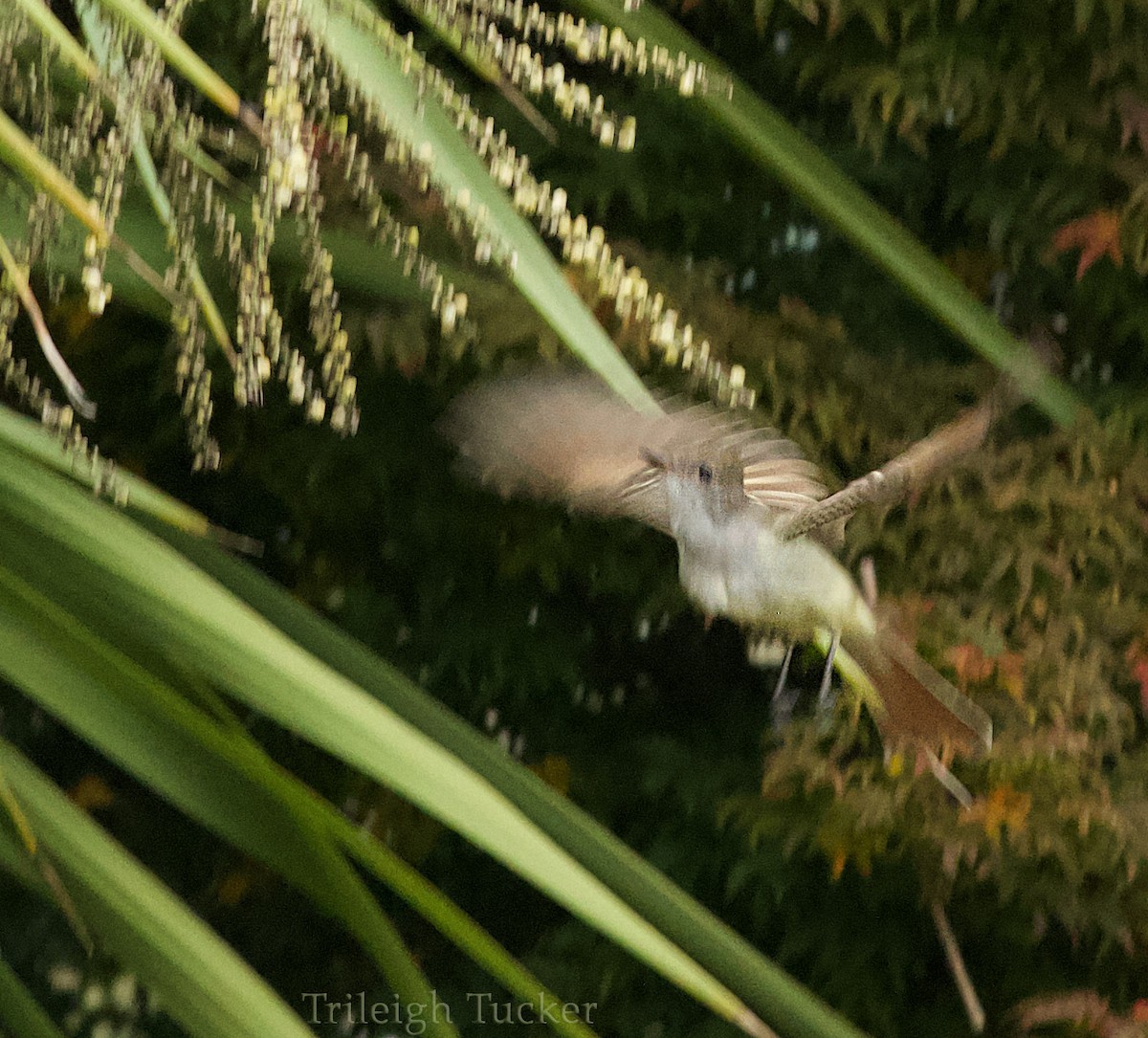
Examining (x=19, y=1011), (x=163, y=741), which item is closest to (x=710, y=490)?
(x=163, y=741)

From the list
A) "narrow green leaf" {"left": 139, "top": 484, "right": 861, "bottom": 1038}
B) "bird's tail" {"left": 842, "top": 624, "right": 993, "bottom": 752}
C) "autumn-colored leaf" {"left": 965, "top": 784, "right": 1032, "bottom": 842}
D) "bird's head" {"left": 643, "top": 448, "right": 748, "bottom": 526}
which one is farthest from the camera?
"autumn-colored leaf" {"left": 965, "top": 784, "right": 1032, "bottom": 842}

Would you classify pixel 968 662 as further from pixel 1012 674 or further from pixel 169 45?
pixel 169 45

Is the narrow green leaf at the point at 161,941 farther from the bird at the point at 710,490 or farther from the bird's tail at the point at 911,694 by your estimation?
the bird's tail at the point at 911,694

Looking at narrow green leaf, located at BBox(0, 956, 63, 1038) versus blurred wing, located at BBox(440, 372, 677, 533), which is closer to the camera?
narrow green leaf, located at BBox(0, 956, 63, 1038)

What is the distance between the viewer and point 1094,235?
94 centimetres

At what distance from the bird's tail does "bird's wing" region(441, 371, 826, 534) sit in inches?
5.7

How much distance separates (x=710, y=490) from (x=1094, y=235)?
54 centimetres

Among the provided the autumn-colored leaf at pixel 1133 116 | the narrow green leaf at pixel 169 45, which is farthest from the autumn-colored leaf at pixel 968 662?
the narrow green leaf at pixel 169 45

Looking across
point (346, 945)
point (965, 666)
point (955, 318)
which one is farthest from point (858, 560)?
point (346, 945)

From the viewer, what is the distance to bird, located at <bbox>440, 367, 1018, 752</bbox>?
584 millimetres

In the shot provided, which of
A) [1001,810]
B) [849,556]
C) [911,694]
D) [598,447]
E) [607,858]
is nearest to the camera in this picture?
[607,858]

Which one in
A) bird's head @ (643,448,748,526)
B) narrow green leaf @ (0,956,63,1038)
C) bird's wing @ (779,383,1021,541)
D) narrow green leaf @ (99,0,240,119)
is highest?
bird's head @ (643,448,748,526)

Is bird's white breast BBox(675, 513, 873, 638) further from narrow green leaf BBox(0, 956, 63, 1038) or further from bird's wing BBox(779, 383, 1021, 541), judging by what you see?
narrow green leaf BBox(0, 956, 63, 1038)

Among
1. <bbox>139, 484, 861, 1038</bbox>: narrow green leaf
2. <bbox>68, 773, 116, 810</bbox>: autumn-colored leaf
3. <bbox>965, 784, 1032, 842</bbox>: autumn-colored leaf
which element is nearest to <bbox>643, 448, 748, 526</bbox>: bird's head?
<bbox>139, 484, 861, 1038</bbox>: narrow green leaf
